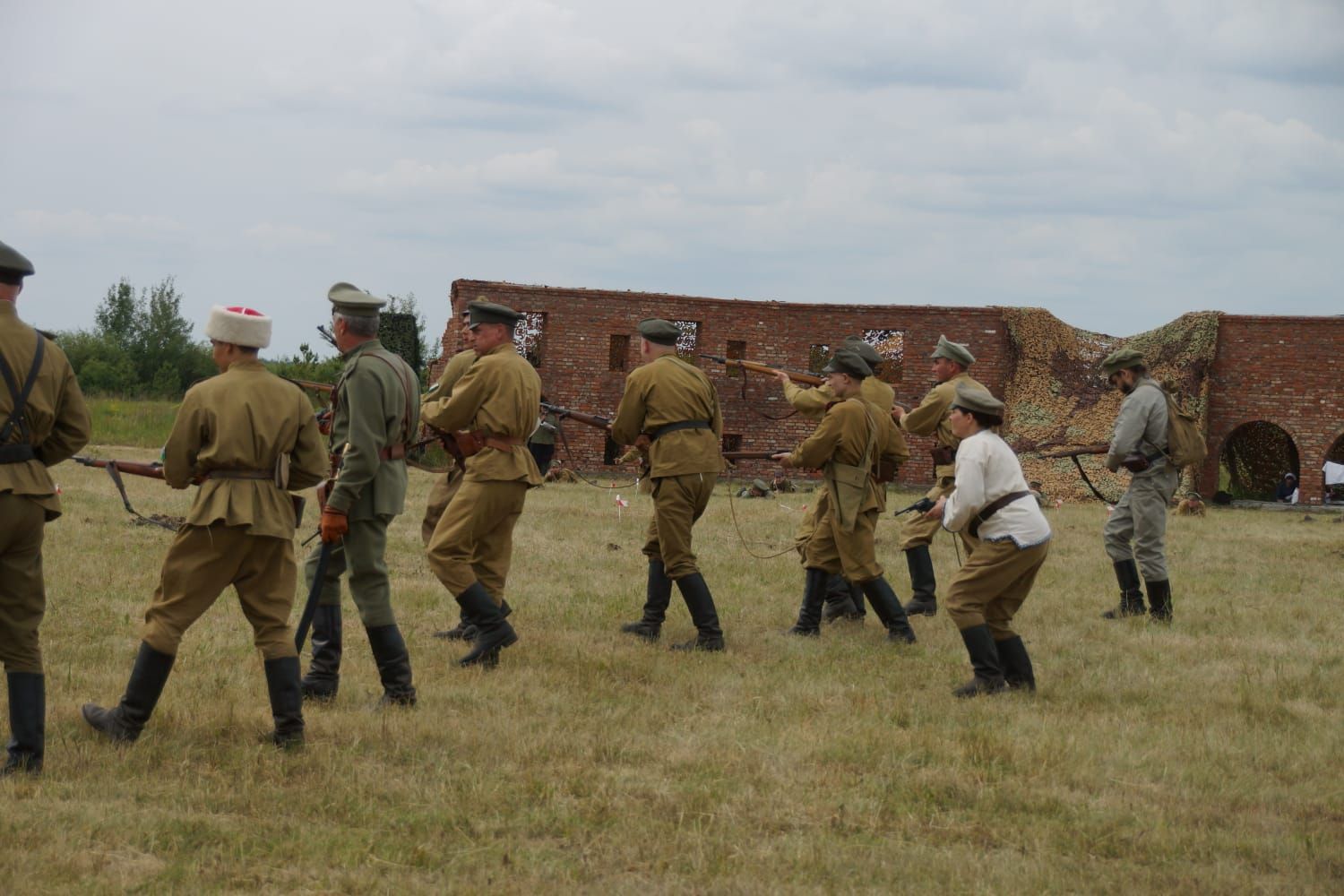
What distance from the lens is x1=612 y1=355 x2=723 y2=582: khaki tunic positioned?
8586 mm

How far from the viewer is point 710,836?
4949 millimetres

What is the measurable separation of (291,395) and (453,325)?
25.4m

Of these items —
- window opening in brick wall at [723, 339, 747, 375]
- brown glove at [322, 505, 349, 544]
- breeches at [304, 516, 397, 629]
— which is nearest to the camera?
brown glove at [322, 505, 349, 544]

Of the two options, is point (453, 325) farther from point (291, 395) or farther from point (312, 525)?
point (291, 395)

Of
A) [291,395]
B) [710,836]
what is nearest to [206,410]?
[291,395]

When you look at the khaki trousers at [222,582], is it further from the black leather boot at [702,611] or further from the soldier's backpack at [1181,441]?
the soldier's backpack at [1181,441]

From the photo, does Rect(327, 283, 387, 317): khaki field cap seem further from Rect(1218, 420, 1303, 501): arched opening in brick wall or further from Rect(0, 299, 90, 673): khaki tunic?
Rect(1218, 420, 1303, 501): arched opening in brick wall

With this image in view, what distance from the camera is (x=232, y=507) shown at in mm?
5543

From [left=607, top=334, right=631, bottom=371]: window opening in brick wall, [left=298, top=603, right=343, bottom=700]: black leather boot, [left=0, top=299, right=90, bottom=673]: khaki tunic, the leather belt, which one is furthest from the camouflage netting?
[left=0, top=299, right=90, bottom=673]: khaki tunic

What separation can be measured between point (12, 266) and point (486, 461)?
304cm

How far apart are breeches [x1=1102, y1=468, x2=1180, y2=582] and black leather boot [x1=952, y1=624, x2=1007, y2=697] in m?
3.19

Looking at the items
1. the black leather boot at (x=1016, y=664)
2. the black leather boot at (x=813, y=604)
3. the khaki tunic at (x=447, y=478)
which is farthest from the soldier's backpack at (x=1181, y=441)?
the khaki tunic at (x=447, y=478)

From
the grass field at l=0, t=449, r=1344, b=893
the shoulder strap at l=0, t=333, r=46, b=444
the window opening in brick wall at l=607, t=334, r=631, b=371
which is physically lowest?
the grass field at l=0, t=449, r=1344, b=893

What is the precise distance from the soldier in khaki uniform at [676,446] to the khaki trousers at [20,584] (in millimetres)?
3987
